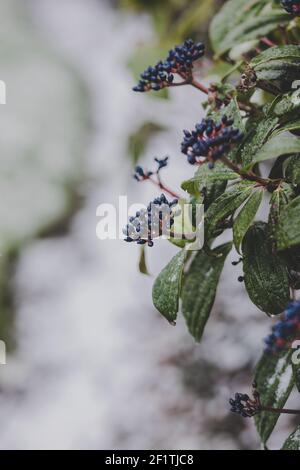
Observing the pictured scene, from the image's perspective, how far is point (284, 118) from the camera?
62 cm

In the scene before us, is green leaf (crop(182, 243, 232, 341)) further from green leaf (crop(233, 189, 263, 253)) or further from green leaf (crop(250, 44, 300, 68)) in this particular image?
green leaf (crop(250, 44, 300, 68))

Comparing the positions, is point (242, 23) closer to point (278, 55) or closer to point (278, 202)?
point (278, 55)

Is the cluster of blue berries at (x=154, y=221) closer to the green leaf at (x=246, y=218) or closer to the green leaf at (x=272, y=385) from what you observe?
the green leaf at (x=246, y=218)

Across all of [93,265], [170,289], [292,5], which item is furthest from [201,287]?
[93,265]

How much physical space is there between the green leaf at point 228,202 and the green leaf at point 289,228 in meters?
0.10

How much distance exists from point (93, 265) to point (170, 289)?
1.95 metres

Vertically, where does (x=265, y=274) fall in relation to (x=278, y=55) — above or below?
below

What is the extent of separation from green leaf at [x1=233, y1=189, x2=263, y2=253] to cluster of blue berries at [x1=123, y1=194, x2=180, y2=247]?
0.27 ft

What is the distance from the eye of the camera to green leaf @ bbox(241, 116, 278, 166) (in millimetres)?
616

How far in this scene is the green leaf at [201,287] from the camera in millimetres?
760

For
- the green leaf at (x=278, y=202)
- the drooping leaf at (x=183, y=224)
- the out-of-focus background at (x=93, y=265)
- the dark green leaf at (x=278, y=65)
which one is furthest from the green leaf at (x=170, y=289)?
the out-of-focus background at (x=93, y=265)

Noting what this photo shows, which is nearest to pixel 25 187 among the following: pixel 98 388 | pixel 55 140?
pixel 55 140

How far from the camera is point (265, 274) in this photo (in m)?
0.62

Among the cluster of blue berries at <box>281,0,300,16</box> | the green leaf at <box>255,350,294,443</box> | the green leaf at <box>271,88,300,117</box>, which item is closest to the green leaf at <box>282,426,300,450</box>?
the green leaf at <box>255,350,294,443</box>
